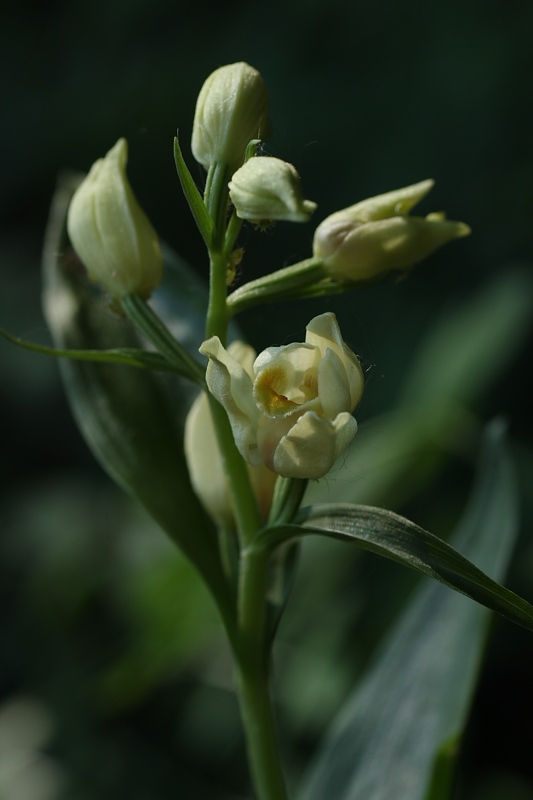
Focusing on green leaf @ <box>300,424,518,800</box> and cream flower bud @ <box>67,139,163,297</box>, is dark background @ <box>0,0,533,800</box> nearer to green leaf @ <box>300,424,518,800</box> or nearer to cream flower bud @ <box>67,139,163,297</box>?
green leaf @ <box>300,424,518,800</box>

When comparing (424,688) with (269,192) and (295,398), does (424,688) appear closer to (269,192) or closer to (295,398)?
(295,398)

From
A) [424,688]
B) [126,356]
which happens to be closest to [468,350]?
[424,688]

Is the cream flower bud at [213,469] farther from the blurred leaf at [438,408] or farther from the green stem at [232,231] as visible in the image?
the blurred leaf at [438,408]

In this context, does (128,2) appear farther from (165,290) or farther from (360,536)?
(360,536)

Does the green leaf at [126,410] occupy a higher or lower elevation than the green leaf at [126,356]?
lower

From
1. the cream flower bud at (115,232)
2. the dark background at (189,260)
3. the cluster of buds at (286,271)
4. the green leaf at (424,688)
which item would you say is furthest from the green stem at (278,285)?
the dark background at (189,260)

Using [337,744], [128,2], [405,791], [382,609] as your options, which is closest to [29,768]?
[382,609]
